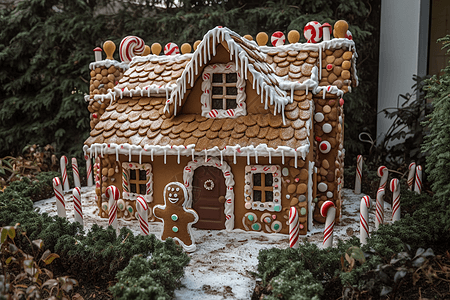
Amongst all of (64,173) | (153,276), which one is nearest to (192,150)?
(153,276)

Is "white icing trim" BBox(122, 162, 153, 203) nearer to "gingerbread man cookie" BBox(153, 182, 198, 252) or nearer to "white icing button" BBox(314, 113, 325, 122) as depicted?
"gingerbread man cookie" BBox(153, 182, 198, 252)

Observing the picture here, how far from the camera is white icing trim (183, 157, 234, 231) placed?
20.8ft

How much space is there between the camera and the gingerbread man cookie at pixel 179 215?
18.6ft

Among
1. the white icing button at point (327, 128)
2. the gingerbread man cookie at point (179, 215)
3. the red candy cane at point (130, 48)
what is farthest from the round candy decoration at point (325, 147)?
the red candy cane at point (130, 48)

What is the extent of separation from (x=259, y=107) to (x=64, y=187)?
5.79m

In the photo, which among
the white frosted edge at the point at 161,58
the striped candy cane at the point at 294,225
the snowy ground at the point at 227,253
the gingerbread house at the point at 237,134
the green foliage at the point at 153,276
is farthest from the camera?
the white frosted edge at the point at 161,58

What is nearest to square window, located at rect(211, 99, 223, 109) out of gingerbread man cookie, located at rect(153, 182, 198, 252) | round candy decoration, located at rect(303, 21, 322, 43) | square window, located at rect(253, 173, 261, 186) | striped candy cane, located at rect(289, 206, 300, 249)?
square window, located at rect(253, 173, 261, 186)

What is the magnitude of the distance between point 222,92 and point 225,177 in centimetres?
159

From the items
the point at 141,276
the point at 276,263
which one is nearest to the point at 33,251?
the point at 141,276

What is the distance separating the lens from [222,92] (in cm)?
664

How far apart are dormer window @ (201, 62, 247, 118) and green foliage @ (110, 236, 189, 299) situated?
109 inches

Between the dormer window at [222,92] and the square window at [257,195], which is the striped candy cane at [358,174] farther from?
the dormer window at [222,92]

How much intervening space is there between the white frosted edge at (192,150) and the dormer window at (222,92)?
2.72 feet

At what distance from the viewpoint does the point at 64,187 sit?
922 centimetres
